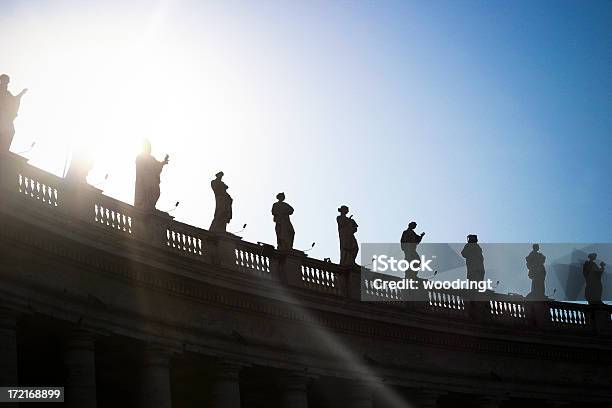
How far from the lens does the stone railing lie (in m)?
41.0

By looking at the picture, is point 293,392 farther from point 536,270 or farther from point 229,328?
point 536,270

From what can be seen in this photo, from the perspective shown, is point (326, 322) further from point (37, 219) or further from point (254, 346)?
point (37, 219)

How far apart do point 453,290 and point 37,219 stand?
24.8 metres

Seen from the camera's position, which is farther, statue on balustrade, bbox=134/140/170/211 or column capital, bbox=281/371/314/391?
column capital, bbox=281/371/314/391

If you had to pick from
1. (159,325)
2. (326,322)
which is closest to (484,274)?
(326,322)

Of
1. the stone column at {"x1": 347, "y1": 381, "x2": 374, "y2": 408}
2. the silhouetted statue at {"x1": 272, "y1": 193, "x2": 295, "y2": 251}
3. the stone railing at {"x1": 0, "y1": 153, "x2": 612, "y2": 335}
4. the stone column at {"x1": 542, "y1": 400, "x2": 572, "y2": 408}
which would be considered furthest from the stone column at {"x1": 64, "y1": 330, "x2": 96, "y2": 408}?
the stone column at {"x1": 542, "y1": 400, "x2": 572, "y2": 408}

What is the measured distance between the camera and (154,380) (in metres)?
44.2

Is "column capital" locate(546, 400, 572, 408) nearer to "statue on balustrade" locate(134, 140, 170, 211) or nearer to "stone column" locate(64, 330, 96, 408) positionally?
"statue on balustrade" locate(134, 140, 170, 211)

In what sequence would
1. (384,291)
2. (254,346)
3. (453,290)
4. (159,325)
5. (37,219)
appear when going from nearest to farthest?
(37,219), (159,325), (254,346), (384,291), (453,290)

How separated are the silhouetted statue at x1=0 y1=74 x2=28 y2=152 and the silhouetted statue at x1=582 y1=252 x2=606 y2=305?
32055 mm

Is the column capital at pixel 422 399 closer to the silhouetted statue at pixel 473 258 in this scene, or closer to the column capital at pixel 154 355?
the silhouetted statue at pixel 473 258

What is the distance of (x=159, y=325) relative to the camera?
4500 cm

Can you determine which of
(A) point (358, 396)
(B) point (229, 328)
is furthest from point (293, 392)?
(A) point (358, 396)

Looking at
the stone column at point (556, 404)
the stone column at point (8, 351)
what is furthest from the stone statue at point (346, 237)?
the stone column at point (8, 351)
